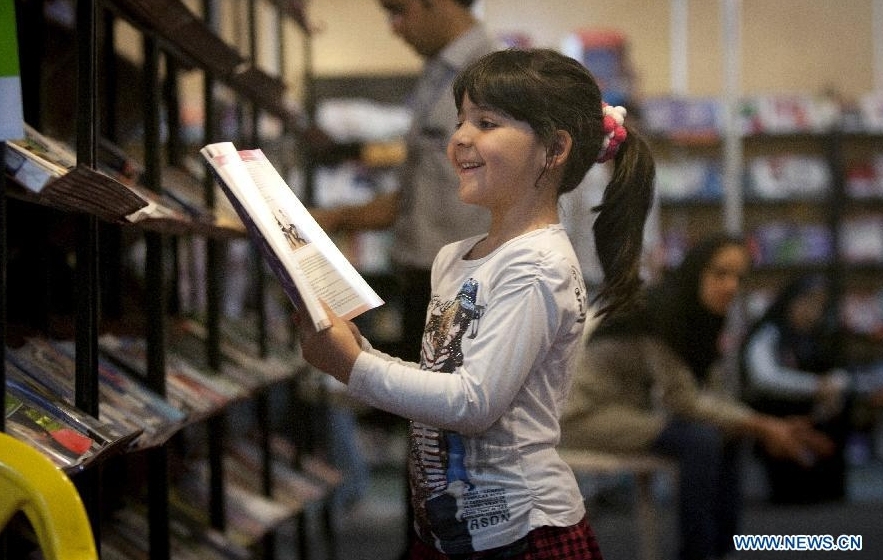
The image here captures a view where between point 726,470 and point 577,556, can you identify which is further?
point 726,470

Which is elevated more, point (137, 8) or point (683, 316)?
point (137, 8)

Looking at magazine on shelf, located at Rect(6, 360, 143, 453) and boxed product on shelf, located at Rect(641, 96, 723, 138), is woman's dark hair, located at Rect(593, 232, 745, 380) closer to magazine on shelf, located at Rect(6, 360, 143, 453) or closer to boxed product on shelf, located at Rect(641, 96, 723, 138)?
magazine on shelf, located at Rect(6, 360, 143, 453)

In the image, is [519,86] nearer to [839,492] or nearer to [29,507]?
[29,507]

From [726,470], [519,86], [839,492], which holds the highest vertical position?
[519,86]

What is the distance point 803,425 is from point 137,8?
3.87m

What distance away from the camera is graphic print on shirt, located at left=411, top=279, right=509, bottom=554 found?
1.37m

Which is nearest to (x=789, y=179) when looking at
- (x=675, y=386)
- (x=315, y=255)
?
(x=675, y=386)

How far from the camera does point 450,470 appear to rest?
1387mm

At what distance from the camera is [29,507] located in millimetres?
1181

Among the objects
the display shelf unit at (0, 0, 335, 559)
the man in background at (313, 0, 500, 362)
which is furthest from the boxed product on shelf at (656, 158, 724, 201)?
the man in background at (313, 0, 500, 362)

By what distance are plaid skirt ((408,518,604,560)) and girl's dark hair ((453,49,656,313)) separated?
1.16ft

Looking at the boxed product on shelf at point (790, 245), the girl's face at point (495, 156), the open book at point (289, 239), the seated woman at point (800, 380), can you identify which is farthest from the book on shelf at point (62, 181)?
the boxed product on shelf at point (790, 245)

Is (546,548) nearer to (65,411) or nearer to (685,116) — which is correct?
(65,411)

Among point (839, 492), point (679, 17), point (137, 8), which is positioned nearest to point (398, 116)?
point (679, 17)
